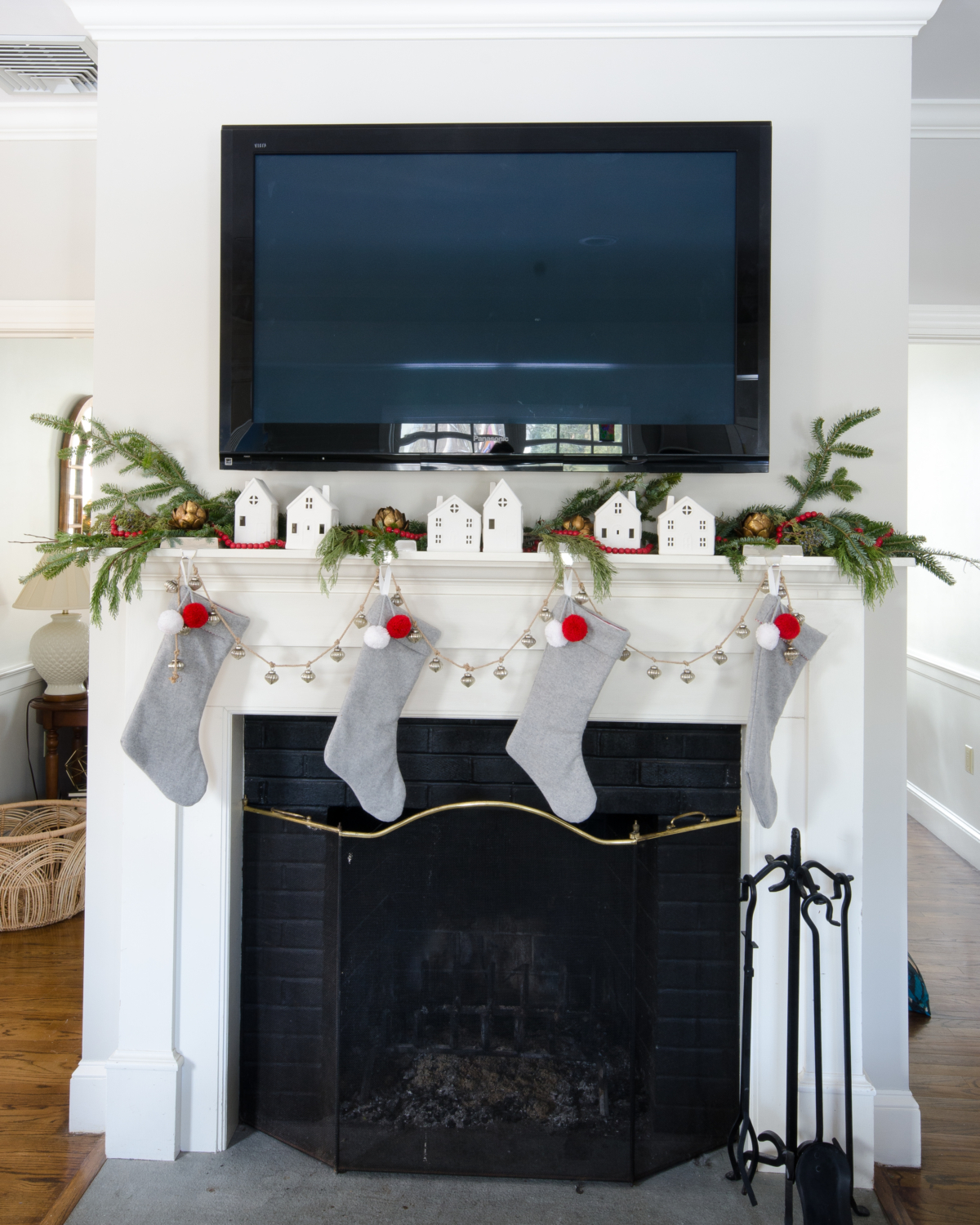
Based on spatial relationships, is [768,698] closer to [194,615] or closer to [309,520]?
[309,520]

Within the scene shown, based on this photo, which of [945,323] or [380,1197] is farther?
[945,323]

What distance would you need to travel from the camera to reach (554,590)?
5.20 feet

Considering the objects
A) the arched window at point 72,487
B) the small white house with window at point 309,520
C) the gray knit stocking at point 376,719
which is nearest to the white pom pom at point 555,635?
the gray knit stocking at point 376,719

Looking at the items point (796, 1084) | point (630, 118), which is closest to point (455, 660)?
point (796, 1084)

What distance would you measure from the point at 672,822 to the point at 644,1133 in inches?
24.4

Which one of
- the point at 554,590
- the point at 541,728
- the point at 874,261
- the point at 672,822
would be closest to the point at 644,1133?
the point at 672,822

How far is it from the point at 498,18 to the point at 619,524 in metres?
1.08

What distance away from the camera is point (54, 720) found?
3.24m

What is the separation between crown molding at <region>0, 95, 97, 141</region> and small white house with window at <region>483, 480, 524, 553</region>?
1.53 metres

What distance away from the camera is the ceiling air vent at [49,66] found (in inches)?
74.5

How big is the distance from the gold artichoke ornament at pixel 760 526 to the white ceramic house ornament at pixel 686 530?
90mm

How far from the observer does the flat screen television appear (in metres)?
1.60

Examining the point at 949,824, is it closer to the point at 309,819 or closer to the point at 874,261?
the point at 874,261

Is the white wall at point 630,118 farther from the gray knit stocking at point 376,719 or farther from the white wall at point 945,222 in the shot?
the white wall at point 945,222
